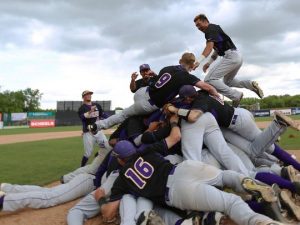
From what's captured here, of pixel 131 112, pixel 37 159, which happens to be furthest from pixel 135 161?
pixel 37 159

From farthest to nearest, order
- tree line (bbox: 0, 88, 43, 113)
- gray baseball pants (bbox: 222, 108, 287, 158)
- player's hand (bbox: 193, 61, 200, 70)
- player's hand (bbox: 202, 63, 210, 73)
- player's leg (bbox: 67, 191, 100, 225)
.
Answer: tree line (bbox: 0, 88, 43, 113) → player's hand (bbox: 202, 63, 210, 73) → player's hand (bbox: 193, 61, 200, 70) → gray baseball pants (bbox: 222, 108, 287, 158) → player's leg (bbox: 67, 191, 100, 225)

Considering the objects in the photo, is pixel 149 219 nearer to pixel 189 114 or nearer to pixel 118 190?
pixel 118 190

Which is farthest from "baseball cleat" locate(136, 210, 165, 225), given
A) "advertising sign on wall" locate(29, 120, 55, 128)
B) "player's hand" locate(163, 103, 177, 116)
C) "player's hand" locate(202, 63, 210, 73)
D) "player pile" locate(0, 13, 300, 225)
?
"advertising sign on wall" locate(29, 120, 55, 128)

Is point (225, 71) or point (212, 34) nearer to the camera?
point (212, 34)

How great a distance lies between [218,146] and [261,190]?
130cm

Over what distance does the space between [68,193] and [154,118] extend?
5.75 feet

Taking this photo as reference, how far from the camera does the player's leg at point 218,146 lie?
505cm

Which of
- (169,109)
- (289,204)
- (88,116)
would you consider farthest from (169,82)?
(88,116)

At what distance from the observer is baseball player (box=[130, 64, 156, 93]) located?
22.0ft

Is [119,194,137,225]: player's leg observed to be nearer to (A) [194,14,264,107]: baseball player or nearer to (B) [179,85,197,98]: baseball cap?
(B) [179,85,197,98]: baseball cap

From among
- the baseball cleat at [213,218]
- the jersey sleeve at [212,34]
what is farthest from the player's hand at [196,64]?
the baseball cleat at [213,218]

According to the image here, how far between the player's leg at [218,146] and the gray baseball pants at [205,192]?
767mm

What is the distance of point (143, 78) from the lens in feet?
22.7

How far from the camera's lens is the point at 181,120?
210 inches
